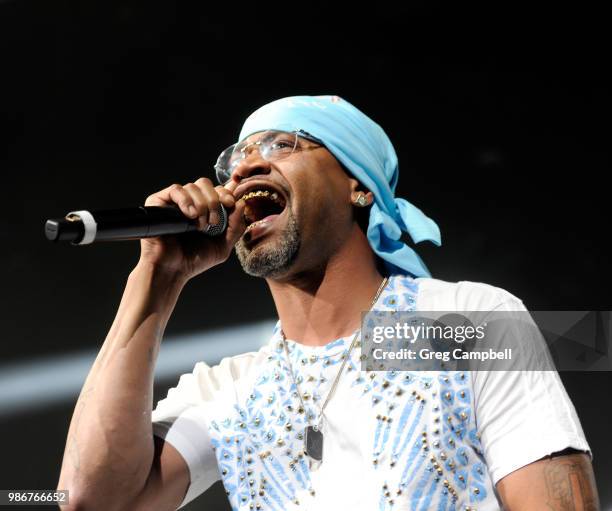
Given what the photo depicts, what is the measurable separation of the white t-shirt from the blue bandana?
8 cm

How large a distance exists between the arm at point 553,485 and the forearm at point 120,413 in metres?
0.69

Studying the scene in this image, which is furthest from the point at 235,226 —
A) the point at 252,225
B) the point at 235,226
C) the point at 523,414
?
the point at 523,414

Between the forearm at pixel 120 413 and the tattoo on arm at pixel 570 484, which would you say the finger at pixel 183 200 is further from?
the tattoo on arm at pixel 570 484

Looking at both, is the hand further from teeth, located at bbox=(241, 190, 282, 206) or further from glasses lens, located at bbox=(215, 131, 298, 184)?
glasses lens, located at bbox=(215, 131, 298, 184)

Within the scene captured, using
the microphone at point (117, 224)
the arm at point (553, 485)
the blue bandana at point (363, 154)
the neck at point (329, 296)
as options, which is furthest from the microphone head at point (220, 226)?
the arm at point (553, 485)

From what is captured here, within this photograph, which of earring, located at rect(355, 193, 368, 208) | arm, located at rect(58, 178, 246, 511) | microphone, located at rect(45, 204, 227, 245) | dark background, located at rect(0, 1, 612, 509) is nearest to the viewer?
microphone, located at rect(45, 204, 227, 245)

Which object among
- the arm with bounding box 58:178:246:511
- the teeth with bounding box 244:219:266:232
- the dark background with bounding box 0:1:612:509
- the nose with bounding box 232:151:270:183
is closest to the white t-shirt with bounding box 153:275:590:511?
the arm with bounding box 58:178:246:511

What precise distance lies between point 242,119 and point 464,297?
3.77 feet

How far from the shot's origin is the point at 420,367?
1.78 m

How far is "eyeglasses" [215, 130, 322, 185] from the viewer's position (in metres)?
2.07

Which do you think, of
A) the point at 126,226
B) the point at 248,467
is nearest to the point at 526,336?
the point at 248,467

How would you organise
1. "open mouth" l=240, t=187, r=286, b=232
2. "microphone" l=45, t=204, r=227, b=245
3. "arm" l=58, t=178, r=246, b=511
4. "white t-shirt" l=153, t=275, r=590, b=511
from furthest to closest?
"open mouth" l=240, t=187, r=286, b=232 → "arm" l=58, t=178, r=246, b=511 → "white t-shirt" l=153, t=275, r=590, b=511 → "microphone" l=45, t=204, r=227, b=245

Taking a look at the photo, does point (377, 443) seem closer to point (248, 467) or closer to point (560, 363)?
point (248, 467)

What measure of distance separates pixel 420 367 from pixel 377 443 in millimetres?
174
